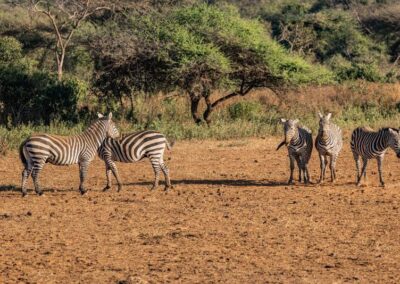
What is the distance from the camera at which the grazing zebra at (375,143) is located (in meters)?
14.6

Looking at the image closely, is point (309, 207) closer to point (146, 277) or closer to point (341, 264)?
point (341, 264)

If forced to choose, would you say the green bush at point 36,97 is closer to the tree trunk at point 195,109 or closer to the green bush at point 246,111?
the tree trunk at point 195,109

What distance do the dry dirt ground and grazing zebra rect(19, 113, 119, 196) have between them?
0.46 metres

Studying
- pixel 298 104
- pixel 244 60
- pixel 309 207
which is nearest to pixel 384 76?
pixel 298 104

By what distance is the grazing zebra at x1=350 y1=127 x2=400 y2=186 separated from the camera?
14.6m

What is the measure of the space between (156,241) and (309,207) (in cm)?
315

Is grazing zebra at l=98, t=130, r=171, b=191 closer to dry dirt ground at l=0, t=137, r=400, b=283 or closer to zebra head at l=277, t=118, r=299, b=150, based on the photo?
dry dirt ground at l=0, t=137, r=400, b=283

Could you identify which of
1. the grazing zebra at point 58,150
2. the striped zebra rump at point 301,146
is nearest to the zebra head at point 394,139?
the striped zebra rump at point 301,146

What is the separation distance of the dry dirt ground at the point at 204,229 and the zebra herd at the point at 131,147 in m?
0.40

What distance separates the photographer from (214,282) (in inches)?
342

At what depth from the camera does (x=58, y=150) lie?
1419cm

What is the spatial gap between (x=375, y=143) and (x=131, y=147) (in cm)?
422

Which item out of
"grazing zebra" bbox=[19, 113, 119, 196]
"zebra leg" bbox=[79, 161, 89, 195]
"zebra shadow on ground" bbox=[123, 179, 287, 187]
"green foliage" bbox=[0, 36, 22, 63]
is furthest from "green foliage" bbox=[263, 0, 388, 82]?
"zebra leg" bbox=[79, 161, 89, 195]

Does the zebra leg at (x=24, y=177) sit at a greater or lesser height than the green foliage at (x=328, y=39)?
lesser
